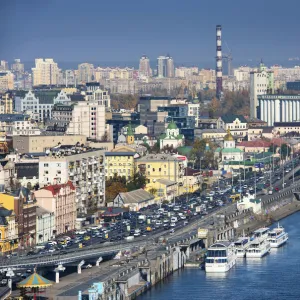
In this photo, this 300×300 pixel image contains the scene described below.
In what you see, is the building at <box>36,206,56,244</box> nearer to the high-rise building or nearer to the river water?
the river water

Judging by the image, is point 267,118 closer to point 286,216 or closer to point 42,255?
point 286,216

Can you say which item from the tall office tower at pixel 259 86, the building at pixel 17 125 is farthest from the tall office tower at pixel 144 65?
the building at pixel 17 125

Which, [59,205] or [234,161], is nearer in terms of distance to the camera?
[59,205]

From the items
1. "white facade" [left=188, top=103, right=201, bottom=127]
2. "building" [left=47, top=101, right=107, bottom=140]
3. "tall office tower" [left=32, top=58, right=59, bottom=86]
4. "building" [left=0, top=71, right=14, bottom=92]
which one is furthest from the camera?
"tall office tower" [left=32, top=58, right=59, bottom=86]

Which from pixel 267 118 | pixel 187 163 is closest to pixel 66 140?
pixel 187 163

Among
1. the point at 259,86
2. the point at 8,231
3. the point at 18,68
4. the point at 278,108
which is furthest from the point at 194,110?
the point at 18,68

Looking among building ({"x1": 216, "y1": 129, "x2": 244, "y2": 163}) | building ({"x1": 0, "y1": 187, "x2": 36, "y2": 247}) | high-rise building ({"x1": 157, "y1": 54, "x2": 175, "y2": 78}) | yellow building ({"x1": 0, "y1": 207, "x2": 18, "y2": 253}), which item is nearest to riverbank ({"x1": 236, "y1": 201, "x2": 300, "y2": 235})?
building ({"x1": 0, "y1": 187, "x2": 36, "y2": 247})
